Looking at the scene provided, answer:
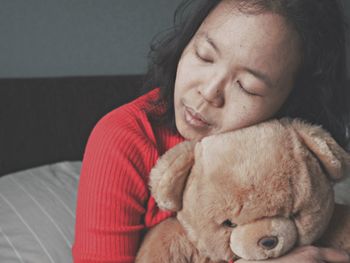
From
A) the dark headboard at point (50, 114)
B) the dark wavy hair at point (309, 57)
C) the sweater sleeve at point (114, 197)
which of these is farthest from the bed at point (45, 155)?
the dark wavy hair at point (309, 57)

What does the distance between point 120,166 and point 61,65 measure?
107cm

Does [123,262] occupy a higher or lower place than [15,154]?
higher

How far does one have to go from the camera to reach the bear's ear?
26.3 inches

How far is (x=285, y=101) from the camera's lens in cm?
95

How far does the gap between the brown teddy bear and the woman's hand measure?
0.6 inches

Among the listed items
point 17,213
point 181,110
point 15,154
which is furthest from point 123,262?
point 15,154

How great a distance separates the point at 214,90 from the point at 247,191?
0.20 metres

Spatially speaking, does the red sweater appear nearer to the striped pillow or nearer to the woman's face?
the woman's face

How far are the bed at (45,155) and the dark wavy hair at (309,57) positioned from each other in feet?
1.60

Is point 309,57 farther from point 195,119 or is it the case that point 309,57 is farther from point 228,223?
point 228,223

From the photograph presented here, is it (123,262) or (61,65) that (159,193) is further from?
(61,65)

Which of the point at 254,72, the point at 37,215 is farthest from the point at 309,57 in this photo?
the point at 37,215

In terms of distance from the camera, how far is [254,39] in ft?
2.43

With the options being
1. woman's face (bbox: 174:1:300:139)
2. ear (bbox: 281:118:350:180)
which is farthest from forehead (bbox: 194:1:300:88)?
ear (bbox: 281:118:350:180)
